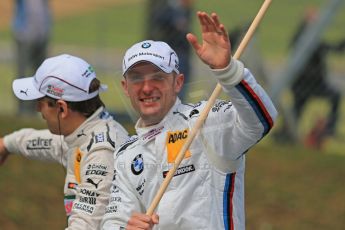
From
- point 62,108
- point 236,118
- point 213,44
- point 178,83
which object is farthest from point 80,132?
point 213,44

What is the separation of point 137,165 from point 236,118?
2.14 feet

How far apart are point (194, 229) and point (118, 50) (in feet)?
35.9

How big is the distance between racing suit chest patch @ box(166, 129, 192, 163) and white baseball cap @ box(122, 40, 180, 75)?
305 millimetres

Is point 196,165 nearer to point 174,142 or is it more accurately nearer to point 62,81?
point 174,142

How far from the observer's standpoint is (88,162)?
25.3 feet

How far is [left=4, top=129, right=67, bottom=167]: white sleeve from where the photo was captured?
8.31 m

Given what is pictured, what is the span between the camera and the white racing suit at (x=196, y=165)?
22.0 ft

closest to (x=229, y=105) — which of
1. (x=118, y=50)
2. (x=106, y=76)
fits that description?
(x=106, y=76)

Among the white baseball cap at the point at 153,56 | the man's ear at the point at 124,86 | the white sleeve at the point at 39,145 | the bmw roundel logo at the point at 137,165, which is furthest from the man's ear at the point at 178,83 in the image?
the white sleeve at the point at 39,145

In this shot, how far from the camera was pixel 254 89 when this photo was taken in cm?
657

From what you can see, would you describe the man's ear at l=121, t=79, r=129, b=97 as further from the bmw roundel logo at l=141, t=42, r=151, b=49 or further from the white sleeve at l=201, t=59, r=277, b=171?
the white sleeve at l=201, t=59, r=277, b=171

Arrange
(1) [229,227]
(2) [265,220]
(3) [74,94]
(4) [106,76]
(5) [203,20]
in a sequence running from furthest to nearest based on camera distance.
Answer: (4) [106,76]
(2) [265,220]
(3) [74,94]
(1) [229,227]
(5) [203,20]

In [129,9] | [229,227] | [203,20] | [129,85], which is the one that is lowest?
[129,9]

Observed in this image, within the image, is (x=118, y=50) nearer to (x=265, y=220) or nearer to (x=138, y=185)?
(x=265, y=220)
